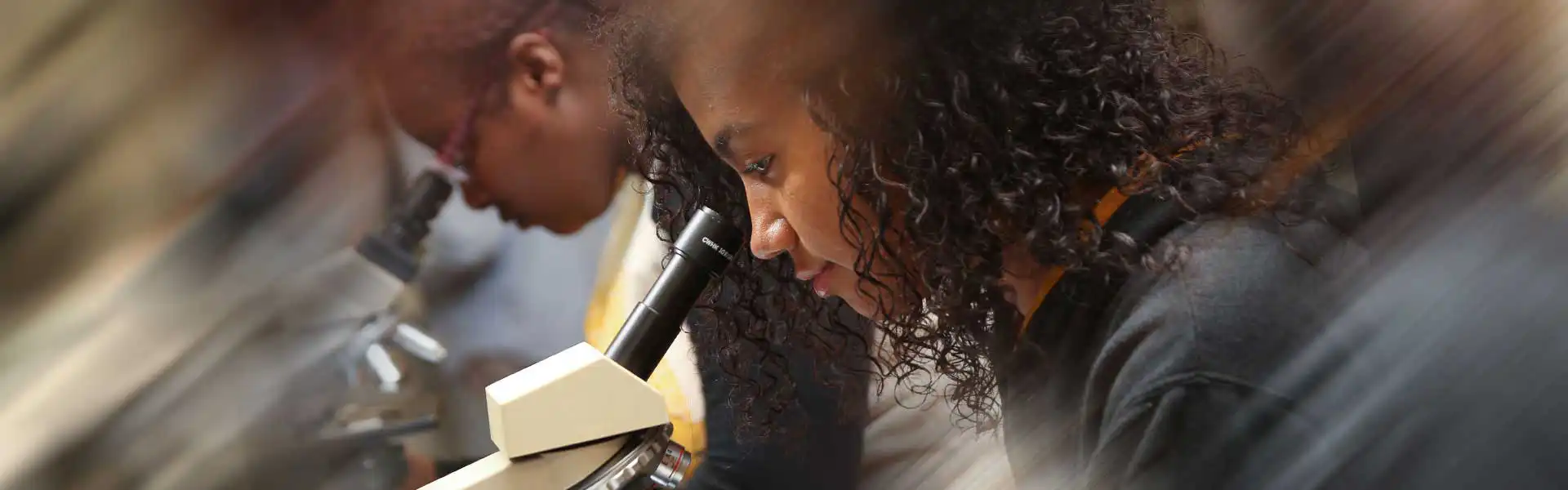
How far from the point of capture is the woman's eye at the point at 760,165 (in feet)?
2.17

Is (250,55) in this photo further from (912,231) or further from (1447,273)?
(1447,273)

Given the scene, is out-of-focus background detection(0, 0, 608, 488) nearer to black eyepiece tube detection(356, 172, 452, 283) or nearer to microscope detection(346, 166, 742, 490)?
black eyepiece tube detection(356, 172, 452, 283)

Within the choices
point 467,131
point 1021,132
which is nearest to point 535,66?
point 467,131

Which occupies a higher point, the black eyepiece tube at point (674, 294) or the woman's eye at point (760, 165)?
the woman's eye at point (760, 165)

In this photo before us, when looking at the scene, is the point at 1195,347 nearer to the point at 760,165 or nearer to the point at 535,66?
the point at 760,165

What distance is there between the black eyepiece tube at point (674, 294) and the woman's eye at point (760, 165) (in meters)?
0.04

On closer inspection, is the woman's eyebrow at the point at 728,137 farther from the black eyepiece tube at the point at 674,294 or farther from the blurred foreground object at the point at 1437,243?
the blurred foreground object at the point at 1437,243

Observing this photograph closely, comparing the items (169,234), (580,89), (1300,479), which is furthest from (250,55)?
(1300,479)

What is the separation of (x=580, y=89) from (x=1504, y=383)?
2.29 feet

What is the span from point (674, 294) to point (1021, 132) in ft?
0.80

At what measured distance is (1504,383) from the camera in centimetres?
55

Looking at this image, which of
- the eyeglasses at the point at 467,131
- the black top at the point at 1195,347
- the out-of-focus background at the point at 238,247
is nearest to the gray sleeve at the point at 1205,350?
the black top at the point at 1195,347

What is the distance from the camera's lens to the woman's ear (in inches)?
33.7

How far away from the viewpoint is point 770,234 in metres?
0.69
